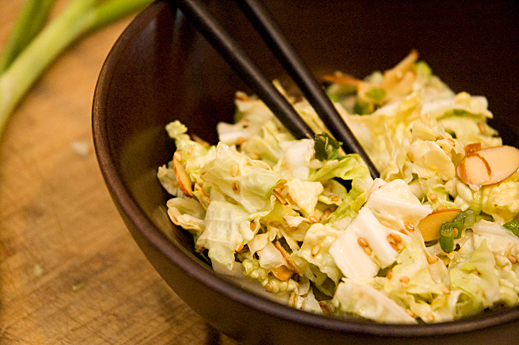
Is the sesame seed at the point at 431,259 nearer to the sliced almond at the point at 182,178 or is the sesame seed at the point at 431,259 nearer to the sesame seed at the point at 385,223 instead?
the sesame seed at the point at 385,223

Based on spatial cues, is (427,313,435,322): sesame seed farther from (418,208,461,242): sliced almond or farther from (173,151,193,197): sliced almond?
(173,151,193,197): sliced almond

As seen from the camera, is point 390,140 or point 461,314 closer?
point 461,314

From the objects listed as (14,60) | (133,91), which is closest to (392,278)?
(133,91)

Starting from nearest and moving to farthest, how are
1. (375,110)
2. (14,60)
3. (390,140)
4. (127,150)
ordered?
(127,150) < (390,140) < (375,110) < (14,60)

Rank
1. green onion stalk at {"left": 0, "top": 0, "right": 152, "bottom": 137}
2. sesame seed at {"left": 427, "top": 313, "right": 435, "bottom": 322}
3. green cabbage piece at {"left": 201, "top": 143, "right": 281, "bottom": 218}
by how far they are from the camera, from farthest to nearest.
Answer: green onion stalk at {"left": 0, "top": 0, "right": 152, "bottom": 137}, green cabbage piece at {"left": 201, "top": 143, "right": 281, "bottom": 218}, sesame seed at {"left": 427, "top": 313, "right": 435, "bottom": 322}

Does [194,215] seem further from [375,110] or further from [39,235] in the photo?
[375,110]

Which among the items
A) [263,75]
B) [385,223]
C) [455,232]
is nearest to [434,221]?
[455,232]

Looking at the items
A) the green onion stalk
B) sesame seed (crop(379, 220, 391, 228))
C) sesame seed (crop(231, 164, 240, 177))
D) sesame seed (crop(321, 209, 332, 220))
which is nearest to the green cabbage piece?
sesame seed (crop(231, 164, 240, 177))
